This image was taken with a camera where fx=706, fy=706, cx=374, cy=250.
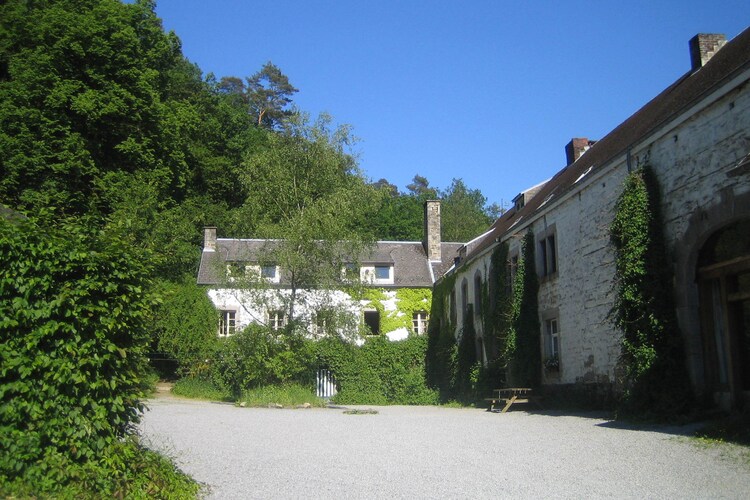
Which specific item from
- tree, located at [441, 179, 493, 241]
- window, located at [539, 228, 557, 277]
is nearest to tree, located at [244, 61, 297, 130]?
tree, located at [441, 179, 493, 241]

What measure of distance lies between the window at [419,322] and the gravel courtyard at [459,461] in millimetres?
23322

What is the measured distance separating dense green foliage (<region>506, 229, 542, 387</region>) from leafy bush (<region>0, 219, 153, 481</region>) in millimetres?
17838

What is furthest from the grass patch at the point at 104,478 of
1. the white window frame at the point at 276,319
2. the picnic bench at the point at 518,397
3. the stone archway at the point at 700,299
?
the white window frame at the point at 276,319

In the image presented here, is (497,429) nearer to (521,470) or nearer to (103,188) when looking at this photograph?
(521,470)

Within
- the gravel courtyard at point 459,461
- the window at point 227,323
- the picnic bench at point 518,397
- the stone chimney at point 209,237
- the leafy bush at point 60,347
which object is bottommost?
the gravel courtyard at point 459,461

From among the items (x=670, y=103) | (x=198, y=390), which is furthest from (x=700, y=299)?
(x=198, y=390)

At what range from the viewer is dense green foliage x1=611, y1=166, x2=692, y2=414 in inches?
560

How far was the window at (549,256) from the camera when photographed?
71.5 ft

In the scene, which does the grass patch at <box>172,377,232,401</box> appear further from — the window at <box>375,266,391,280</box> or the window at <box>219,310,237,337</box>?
the window at <box>375,266,391,280</box>

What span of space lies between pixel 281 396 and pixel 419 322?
581 inches

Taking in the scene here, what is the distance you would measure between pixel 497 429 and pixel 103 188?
725 inches

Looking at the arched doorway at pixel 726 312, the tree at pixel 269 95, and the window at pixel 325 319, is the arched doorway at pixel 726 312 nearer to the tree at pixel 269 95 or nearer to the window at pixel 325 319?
the window at pixel 325 319

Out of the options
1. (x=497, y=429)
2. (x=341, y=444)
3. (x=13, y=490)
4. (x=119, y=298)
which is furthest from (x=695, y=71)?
(x=13, y=490)

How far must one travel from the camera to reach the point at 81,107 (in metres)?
28.1
